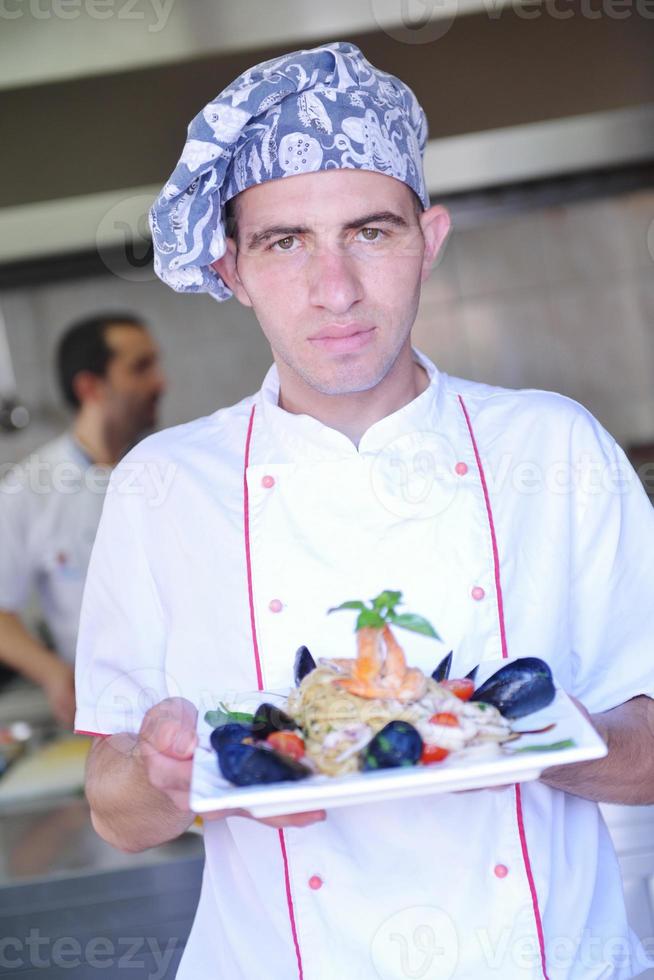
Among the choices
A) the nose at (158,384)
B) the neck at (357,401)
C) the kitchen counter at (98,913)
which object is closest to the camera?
the neck at (357,401)

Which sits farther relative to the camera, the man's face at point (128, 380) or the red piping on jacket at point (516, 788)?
the man's face at point (128, 380)

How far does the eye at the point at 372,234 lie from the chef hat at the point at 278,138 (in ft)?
0.23

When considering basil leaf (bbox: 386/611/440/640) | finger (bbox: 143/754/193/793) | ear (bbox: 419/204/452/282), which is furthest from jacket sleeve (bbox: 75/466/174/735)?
ear (bbox: 419/204/452/282)

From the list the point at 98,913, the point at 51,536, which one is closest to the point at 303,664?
the point at 98,913

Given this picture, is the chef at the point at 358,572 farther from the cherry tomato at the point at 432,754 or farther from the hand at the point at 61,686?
the hand at the point at 61,686

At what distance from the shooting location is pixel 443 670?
1107 millimetres

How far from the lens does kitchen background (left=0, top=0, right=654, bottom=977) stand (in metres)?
2.06

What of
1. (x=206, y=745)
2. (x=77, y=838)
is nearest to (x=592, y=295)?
(x=77, y=838)

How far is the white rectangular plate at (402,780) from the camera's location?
84cm

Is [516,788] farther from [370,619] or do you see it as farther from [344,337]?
[344,337]

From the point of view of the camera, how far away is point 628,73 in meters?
3.01

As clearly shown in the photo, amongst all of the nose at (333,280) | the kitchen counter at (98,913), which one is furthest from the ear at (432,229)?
the kitchen counter at (98,913)

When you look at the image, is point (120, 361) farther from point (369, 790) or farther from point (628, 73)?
point (369, 790)

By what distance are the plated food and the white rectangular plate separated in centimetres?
2
